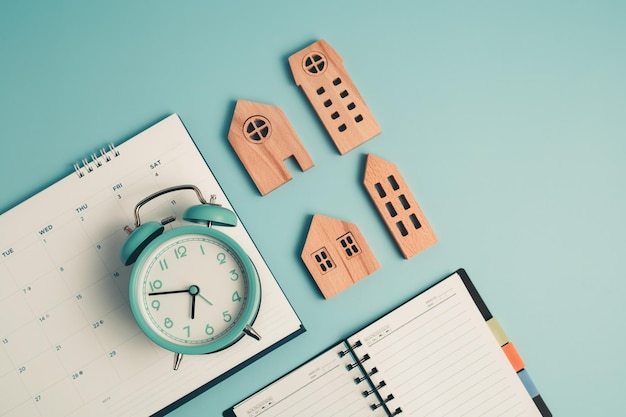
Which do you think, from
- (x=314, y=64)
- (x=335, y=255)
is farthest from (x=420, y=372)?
(x=314, y=64)

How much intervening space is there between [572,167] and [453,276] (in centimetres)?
33

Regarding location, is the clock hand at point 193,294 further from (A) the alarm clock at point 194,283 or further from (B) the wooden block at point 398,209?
(B) the wooden block at point 398,209

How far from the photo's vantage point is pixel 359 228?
905 mm

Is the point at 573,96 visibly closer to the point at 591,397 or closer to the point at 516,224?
the point at 516,224

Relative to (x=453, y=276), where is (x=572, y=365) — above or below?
below

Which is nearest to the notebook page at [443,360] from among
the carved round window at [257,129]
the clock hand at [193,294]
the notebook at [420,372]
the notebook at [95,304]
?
the notebook at [420,372]

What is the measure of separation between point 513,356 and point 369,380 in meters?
0.28

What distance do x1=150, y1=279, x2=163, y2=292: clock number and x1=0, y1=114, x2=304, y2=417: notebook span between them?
120mm

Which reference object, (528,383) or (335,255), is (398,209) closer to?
(335,255)

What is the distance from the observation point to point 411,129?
3.05 ft

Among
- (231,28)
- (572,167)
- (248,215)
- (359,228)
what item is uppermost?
(231,28)

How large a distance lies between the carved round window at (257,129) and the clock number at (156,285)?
30cm

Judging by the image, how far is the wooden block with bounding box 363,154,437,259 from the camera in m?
0.90

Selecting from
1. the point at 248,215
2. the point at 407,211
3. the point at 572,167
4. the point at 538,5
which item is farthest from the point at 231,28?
the point at 572,167
